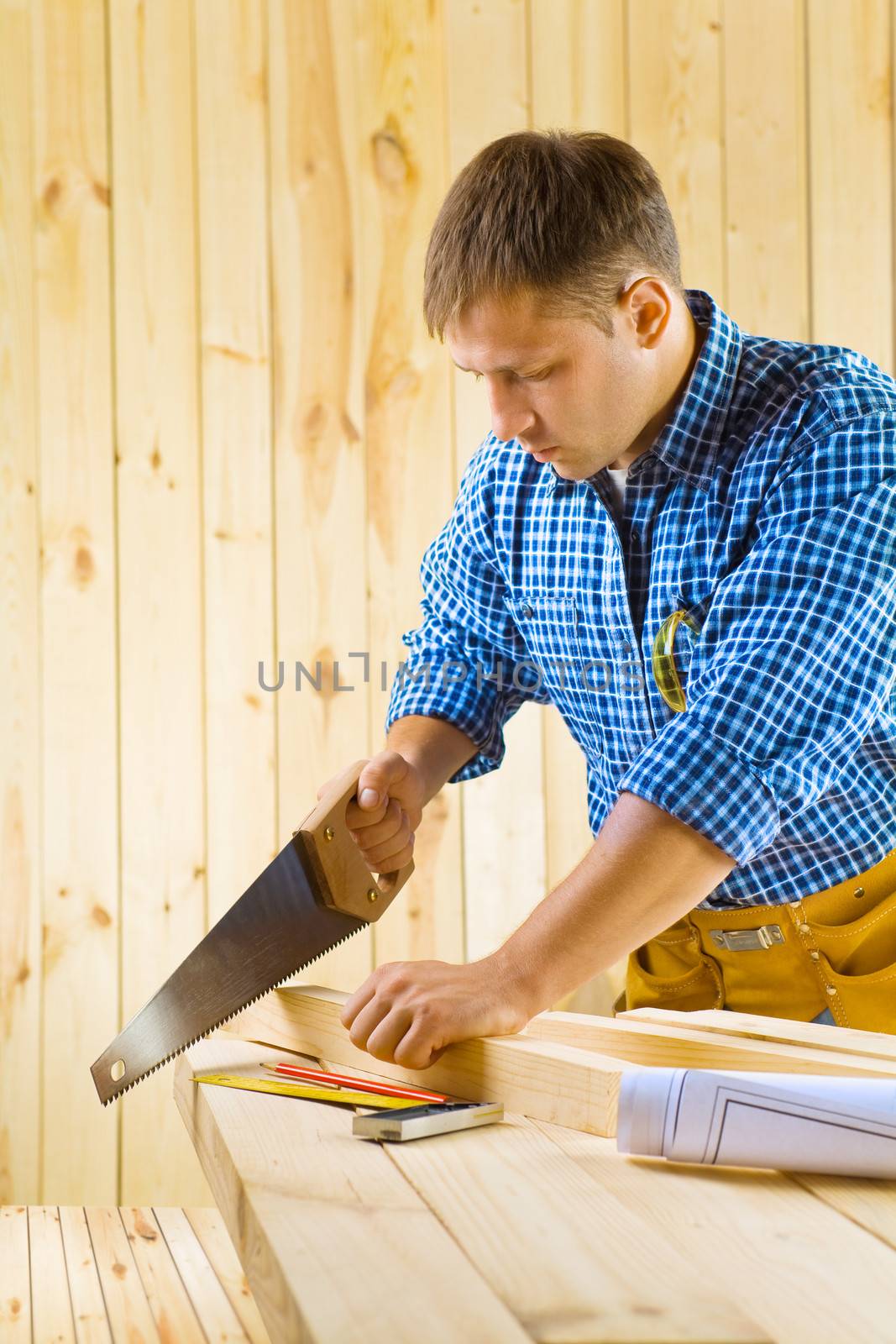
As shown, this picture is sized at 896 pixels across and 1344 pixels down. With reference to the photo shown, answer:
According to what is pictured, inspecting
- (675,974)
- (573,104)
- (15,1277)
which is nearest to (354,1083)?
(675,974)

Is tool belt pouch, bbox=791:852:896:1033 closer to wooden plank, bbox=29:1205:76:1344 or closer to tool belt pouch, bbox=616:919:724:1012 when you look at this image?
tool belt pouch, bbox=616:919:724:1012

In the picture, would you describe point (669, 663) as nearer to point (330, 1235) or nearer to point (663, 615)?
point (663, 615)

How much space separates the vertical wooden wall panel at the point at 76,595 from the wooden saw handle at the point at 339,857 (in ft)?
4.96

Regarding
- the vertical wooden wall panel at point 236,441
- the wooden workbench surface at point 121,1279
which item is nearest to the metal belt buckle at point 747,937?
the wooden workbench surface at point 121,1279

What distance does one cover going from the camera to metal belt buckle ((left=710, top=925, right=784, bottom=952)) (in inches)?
66.5

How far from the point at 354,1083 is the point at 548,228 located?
99cm

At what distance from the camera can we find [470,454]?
3109 mm

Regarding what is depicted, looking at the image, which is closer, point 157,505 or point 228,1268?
point 228,1268

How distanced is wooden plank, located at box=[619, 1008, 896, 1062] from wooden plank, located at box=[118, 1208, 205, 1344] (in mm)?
900

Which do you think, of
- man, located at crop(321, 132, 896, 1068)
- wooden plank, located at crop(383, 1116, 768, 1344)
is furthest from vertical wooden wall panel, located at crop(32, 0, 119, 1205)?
wooden plank, located at crop(383, 1116, 768, 1344)

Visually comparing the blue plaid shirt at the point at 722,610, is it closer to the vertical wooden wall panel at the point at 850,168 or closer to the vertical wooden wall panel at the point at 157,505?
the vertical wooden wall panel at the point at 157,505

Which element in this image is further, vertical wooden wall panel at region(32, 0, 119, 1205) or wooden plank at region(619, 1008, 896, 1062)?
vertical wooden wall panel at region(32, 0, 119, 1205)

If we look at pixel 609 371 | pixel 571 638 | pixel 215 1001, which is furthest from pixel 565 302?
pixel 215 1001

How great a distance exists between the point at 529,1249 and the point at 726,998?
3.30ft
